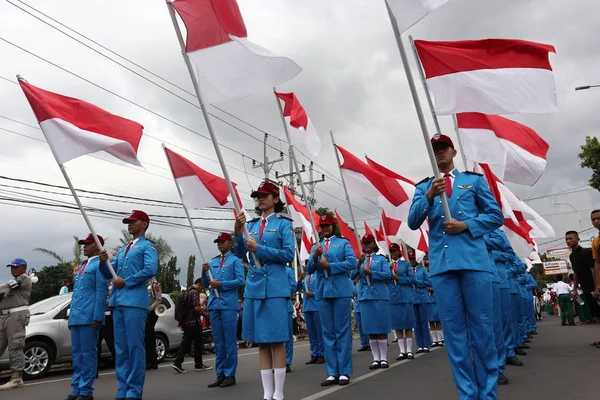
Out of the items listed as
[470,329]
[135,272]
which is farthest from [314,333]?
[470,329]

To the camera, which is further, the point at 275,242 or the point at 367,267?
the point at 367,267

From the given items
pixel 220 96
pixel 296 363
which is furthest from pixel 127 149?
pixel 296 363

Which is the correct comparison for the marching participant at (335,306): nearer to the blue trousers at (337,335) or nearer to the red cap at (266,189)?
the blue trousers at (337,335)

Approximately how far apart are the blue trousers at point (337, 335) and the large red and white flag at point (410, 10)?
12.8 ft

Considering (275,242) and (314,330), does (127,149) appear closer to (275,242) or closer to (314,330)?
(275,242)

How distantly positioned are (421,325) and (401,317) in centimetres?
155

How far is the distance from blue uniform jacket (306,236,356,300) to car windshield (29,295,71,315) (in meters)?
6.30

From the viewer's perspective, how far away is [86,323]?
6.52 meters

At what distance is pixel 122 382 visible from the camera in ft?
19.1

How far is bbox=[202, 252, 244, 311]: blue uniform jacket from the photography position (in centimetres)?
779

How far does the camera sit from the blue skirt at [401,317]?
972cm

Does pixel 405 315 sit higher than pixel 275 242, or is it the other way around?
pixel 275 242

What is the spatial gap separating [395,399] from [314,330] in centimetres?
507

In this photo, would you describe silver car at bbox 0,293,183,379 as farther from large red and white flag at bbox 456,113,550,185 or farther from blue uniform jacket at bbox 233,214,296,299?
large red and white flag at bbox 456,113,550,185
